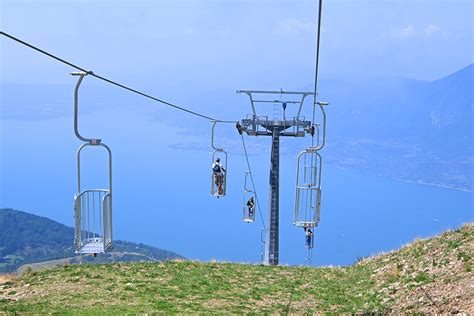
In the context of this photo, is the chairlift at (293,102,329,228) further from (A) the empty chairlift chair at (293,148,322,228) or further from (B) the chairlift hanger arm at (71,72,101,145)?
(B) the chairlift hanger arm at (71,72,101,145)

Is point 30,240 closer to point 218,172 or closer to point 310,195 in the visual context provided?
point 218,172

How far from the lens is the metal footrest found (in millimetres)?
10270

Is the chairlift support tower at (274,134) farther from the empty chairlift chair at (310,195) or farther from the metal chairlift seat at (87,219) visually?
the metal chairlift seat at (87,219)

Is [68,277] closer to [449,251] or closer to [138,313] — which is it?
[138,313]

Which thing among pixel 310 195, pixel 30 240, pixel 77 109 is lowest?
pixel 30 240

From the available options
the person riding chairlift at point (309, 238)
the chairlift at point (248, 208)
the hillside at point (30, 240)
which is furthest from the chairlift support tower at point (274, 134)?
the hillside at point (30, 240)

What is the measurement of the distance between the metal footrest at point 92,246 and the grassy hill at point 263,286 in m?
1.55

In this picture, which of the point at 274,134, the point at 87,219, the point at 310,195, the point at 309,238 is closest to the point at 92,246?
the point at 87,219

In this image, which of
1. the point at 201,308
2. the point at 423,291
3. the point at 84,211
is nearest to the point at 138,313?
the point at 201,308

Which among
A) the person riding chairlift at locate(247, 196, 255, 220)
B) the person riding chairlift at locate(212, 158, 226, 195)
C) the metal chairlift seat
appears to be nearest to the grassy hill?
the metal chairlift seat

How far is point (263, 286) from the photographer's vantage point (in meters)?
15.2

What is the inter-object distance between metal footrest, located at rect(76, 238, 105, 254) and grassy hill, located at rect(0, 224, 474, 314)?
5.09 ft

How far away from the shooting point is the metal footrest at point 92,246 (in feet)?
33.7

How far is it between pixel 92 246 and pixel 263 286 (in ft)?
19.3
